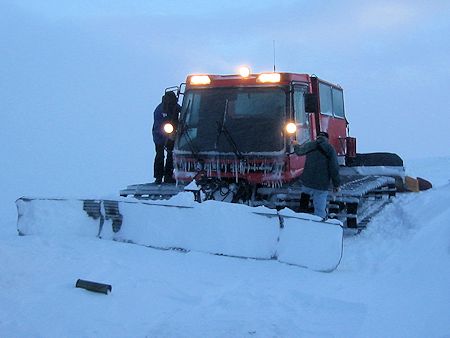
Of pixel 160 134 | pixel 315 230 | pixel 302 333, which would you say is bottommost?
pixel 302 333

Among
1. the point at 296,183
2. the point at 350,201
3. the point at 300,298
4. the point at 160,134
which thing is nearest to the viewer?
the point at 300,298

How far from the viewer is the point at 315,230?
6508mm

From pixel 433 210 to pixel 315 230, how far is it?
14.0 feet

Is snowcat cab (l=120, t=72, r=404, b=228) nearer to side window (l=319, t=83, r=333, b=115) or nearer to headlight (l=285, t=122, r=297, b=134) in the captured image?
headlight (l=285, t=122, r=297, b=134)

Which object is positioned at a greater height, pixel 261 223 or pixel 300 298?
pixel 261 223

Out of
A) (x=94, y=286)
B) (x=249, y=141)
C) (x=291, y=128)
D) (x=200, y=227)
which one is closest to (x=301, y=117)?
(x=291, y=128)

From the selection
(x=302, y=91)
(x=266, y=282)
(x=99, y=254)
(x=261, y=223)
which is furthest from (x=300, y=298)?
(x=302, y=91)

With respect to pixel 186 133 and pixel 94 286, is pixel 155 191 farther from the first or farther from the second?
pixel 94 286

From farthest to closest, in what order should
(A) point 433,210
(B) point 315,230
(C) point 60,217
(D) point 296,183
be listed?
(A) point 433,210
(D) point 296,183
(C) point 60,217
(B) point 315,230

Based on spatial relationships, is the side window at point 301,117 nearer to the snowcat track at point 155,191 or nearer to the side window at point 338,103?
the snowcat track at point 155,191

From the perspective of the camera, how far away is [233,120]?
920 cm

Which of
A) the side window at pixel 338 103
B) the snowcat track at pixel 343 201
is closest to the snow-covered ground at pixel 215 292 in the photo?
the snowcat track at pixel 343 201

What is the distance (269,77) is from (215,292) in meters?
4.55

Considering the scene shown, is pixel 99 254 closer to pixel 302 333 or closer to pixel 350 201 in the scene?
pixel 302 333
